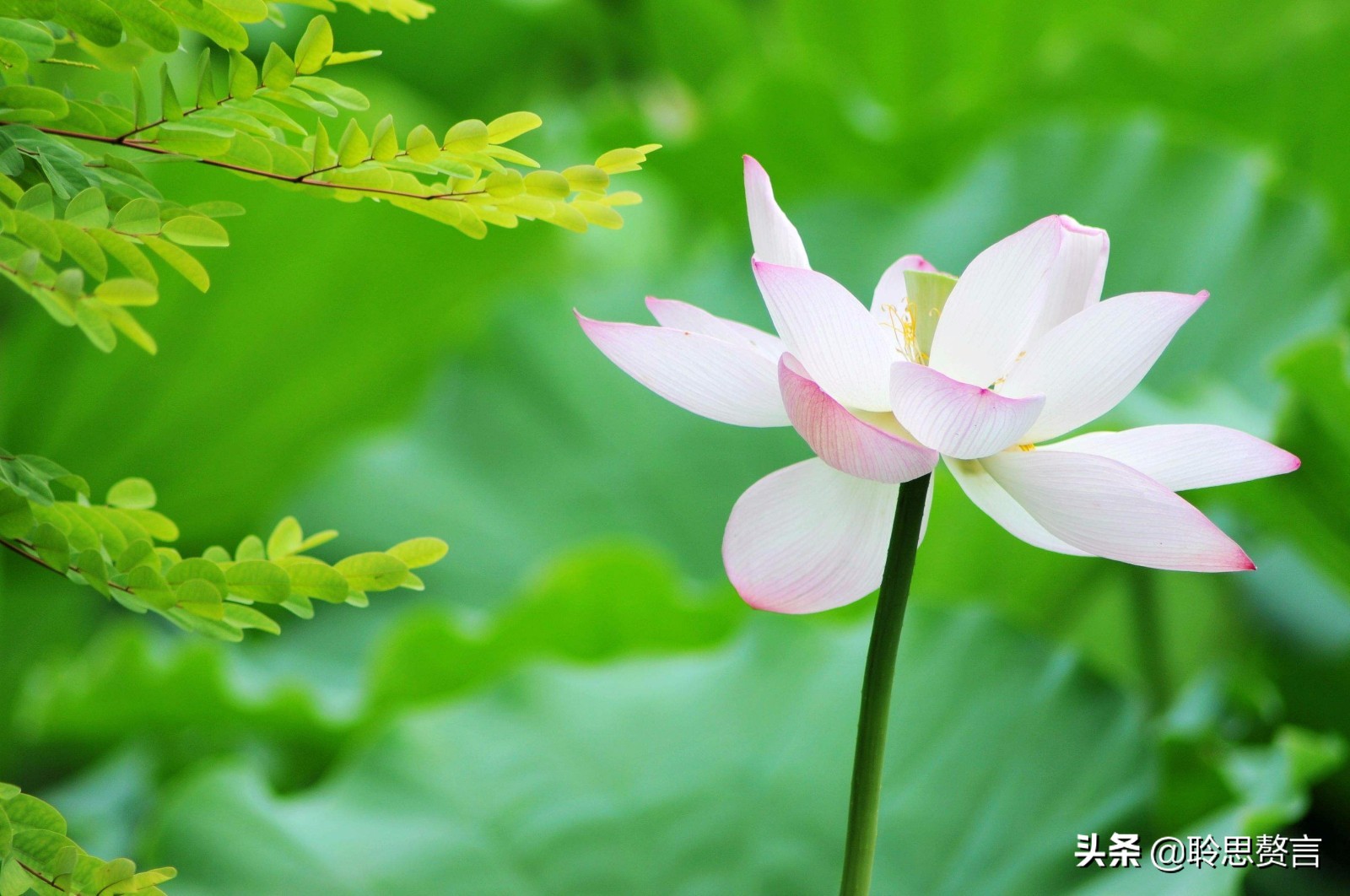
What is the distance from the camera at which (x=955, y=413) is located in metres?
0.23

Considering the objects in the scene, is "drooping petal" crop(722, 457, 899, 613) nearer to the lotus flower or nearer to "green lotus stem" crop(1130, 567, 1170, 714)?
the lotus flower

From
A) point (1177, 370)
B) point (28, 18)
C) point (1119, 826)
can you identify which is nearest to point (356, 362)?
point (1177, 370)

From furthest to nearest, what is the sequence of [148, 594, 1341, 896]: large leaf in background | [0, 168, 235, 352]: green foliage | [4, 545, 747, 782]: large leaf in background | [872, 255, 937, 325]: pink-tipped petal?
[4, 545, 747, 782]: large leaf in background → [148, 594, 1341, 896]: large leaf in background → [872, 255, 937, 325]: pink-tipped petal → [0, 168, 235, 352]: green foliage

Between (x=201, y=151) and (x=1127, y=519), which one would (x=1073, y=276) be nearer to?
(x=1127, y=519)

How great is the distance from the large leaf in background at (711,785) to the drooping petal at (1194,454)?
382 millimetres

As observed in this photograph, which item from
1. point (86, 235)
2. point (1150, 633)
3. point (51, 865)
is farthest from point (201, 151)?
point (1150, 633)

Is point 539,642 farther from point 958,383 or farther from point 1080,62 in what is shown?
point 1080,62

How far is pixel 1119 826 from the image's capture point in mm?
617

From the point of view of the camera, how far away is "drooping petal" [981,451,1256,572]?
9.0 inches

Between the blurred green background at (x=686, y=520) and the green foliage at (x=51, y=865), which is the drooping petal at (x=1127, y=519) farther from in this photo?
the blurred green background at (x=686, y=520)

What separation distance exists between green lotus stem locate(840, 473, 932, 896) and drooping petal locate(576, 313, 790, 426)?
37 mm

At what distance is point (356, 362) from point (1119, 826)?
0.84 meters

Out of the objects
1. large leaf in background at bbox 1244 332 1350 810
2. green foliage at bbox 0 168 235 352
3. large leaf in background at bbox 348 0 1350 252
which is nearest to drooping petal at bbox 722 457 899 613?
green foliage at bbox 0 168 235 352

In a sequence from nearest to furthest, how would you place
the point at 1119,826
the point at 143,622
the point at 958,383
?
the point at 958,383 < the point at 1119,826 < the point at 143,622
